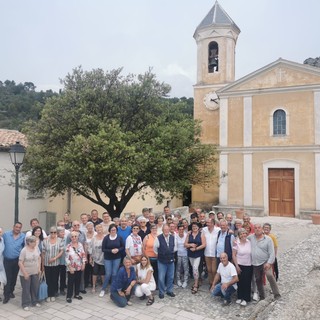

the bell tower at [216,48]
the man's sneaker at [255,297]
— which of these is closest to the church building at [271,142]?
the bell tower at [216,48]

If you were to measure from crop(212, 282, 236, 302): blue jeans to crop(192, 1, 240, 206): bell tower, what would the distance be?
1511 cm

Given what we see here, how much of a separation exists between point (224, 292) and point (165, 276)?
4.35 feet

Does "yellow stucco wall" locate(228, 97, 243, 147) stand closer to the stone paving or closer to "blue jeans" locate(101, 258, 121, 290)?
the stone paving

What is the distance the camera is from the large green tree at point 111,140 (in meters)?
9.93

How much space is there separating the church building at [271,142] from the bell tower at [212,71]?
64cm

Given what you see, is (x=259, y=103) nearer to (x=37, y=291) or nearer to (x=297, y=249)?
(x=297, y=249)

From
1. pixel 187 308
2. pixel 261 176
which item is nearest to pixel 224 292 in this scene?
pixel 187 308

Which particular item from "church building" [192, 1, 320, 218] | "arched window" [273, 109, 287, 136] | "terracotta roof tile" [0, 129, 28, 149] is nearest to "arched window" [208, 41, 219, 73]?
"church building" [192, 1, 320, 218]

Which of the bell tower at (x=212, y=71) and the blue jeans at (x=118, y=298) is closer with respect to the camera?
the blue jeans at (x=118, y=298)

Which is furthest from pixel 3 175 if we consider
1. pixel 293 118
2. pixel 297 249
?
pixel 293 118

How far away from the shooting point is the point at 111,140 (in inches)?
391

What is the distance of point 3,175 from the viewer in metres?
14.2

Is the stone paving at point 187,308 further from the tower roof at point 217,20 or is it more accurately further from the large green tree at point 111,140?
the tower roof at point 217,20

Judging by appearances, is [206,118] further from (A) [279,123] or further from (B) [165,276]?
(B) [165,276]
